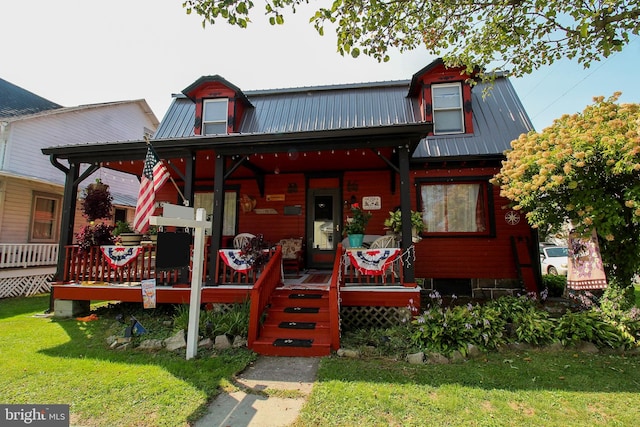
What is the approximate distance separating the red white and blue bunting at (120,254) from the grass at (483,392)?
4293 millimetres

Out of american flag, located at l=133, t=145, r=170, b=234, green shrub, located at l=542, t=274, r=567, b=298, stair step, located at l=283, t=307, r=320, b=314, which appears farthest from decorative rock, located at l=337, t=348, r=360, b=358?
green shrub, located at l=542, t=274, r=567, b=298

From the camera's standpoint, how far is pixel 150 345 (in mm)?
4508

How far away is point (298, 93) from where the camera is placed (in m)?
9.45

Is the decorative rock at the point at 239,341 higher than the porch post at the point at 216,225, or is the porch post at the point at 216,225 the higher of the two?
the porch post at the point at 216,225

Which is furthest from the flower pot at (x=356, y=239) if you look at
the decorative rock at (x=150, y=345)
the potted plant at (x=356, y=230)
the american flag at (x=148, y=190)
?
the decorative rock at (x=150, y=345)

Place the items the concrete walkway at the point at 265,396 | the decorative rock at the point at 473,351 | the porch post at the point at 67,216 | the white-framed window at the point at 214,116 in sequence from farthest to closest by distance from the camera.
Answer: the white-framed window at the point at 214,116 < the porch post at the point at 67,216 < the decorative rock at the point at 473,351 < the concrete walkway at the point at 265,396

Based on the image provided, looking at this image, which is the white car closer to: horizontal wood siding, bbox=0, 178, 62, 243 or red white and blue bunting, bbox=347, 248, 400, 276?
red white and blue bunting, bbox=347, 248, 400, 276

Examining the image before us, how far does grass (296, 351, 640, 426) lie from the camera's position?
2.73 m

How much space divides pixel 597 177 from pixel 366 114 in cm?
534

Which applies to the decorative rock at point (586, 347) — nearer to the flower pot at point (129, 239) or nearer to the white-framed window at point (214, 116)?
the flower pot at point (129, 239)

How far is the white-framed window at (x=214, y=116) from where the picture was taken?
8672 mm

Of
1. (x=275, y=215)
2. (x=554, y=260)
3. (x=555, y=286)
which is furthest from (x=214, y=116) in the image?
(x=554, y=260)

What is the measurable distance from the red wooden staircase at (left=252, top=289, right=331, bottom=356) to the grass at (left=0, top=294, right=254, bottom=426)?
435 millimetres

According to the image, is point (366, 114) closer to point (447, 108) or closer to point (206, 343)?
point (447, 108)
